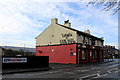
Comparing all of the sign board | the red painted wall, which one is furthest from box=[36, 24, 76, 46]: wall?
the sign board

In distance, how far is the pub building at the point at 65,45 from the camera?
2903cm

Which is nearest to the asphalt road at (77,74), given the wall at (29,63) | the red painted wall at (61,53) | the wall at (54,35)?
the wall at (29,63)

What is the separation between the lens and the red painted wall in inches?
1135

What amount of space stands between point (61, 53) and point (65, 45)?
1.80 m

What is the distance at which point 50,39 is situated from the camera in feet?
108

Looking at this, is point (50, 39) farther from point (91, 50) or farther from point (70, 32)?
point (91, 50)

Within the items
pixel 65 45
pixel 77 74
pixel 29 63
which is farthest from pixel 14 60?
pixel 65 45

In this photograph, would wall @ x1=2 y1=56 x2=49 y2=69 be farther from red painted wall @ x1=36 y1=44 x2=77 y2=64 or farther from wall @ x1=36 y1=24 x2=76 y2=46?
wall @ x1=36 y1=24 x2=76 y2=46

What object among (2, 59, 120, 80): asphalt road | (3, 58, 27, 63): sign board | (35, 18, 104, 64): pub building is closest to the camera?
(2, 59, 120, 80): asphalt road

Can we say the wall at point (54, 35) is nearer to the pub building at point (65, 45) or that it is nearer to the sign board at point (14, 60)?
the pub building at point (65, 45)

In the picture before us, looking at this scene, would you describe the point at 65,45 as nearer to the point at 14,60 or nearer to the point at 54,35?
the point at 54,35

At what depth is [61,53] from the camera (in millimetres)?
30344

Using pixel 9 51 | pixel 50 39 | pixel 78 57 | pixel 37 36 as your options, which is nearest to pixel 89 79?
pixel 78 57

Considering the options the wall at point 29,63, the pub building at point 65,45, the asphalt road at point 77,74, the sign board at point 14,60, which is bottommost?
the asphalt road at point 77,74
